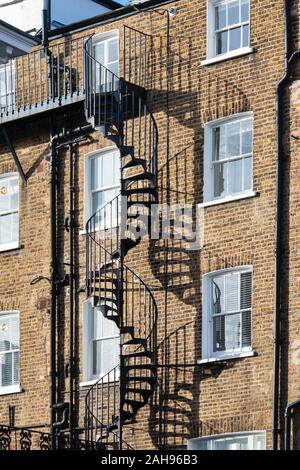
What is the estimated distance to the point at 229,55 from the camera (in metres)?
39.8

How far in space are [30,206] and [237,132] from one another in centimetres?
507

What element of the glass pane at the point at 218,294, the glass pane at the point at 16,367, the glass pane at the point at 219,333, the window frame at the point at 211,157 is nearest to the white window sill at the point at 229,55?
the window frame at the point at 211,157

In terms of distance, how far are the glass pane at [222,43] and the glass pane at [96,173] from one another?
129 inches

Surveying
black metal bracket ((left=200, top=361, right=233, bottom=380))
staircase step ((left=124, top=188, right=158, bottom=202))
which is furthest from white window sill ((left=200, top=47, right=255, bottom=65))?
black metal bracket ((left=200, top=361, right=233, bottom=380))

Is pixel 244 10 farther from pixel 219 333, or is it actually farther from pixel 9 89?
pixel 219 333

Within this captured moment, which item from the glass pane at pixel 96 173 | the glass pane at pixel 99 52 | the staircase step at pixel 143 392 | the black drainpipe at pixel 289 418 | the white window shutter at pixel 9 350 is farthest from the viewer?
the glass pane at pixel 99 52

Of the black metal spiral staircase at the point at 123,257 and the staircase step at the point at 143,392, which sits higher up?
the black metal spiral staircase at the point at 123,257

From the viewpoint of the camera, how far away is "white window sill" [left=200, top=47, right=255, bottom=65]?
39.4m

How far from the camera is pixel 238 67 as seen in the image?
39594 millimetres

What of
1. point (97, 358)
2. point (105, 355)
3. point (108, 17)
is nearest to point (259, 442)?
point (105, 355)

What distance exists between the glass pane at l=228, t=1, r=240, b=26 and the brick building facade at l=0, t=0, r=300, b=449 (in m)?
0.04

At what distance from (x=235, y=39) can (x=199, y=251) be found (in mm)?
4061

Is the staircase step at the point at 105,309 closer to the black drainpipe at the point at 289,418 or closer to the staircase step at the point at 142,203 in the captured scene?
the staircase step at the point at 142,203

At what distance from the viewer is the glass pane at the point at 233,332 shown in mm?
38562
